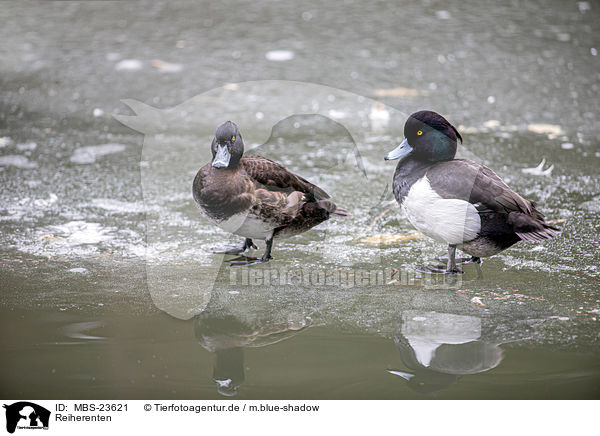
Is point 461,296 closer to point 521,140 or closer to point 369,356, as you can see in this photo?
point 369,356

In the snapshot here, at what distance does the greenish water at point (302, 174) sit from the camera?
2.95 metres

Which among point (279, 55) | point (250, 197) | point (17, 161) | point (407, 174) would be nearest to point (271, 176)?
point (250, 197)

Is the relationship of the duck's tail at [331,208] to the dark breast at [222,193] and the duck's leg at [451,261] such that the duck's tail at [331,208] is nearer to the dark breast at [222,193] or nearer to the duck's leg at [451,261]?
the dark breast at [222,193]

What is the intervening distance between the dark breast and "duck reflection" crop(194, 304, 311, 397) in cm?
65

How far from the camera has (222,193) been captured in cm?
374

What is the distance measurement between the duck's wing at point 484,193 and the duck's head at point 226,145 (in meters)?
1.10

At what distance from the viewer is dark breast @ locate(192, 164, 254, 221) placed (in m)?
3.75

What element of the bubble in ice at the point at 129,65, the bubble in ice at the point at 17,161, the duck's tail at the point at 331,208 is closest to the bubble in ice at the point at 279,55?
the bubble in ice at the point at 129,65

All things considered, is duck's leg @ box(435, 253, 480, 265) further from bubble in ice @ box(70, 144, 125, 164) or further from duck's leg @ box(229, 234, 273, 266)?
bubble in ice @ box(70, 144, 125, 164)

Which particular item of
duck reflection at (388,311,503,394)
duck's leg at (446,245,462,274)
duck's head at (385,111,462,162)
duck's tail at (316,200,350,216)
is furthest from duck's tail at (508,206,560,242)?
duck's tail at (316,200,350,216)

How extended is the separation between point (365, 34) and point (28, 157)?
4.42m

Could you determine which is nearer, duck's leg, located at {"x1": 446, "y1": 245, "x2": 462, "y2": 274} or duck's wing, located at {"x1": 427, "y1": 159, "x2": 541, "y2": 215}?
duck's wing, located at {"x1": 427, "y1": 159, "x2": 541, "y2": 215}

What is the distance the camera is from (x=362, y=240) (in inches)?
168

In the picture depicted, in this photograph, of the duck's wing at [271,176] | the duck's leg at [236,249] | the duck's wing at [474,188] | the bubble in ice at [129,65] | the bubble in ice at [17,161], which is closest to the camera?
the duck's wing at [474,188]
